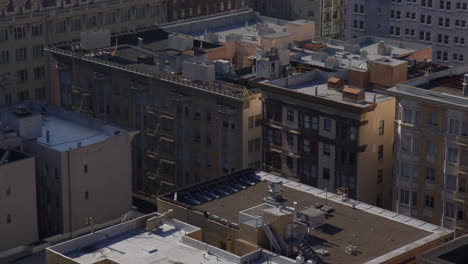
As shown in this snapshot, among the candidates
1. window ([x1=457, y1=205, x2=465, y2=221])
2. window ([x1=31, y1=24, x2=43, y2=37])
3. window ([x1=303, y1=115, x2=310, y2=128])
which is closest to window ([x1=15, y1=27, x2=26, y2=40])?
window ([x1=31, y1=24, x2=43, y2=37])

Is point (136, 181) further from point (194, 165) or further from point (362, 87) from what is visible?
point (362, 87)

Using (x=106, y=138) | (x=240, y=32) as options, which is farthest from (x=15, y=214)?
(x=240, y=32)

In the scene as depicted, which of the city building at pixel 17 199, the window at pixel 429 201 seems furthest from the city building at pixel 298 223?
the city building at pixel 17 199

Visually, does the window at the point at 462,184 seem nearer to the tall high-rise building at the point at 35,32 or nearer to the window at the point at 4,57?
the tall high-rise building at the point at 35,32

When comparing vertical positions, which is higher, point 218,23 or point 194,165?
point 218,23

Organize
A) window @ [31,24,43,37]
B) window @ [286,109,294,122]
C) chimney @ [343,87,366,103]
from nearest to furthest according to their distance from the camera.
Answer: chimney @ [343,87,366,103], window @ [286,109,294,122], window @ [31,24,43,37]

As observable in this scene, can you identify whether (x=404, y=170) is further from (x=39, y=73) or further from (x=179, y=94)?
(x=39, y=73)

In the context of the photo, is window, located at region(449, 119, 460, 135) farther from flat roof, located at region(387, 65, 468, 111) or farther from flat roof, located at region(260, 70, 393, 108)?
flat roof, located at region(260, 70, 393, 108)

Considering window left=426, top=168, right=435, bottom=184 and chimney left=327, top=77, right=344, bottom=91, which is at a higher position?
chimney left=327, top=77, right=344, bottom=91
